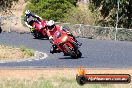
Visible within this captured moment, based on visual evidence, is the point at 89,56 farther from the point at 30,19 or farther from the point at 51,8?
the point at 51,8

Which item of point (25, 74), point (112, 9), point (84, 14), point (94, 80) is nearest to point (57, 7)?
point (84, 14)

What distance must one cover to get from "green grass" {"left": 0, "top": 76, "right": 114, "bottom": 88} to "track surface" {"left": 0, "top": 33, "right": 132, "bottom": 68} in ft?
14.0

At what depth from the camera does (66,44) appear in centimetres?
2578

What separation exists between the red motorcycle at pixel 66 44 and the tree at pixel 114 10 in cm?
1604

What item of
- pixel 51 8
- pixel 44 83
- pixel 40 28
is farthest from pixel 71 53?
pixel 51 8

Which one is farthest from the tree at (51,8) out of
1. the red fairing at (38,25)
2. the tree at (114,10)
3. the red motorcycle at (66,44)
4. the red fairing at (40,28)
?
the red motorcycle at (66,44)

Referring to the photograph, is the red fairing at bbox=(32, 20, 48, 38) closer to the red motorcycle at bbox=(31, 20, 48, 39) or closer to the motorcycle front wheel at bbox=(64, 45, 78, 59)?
the red motorcycle at bbox=(31, 20, 48, 39)

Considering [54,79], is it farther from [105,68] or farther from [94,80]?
[94,80]

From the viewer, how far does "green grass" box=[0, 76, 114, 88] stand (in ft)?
49.6

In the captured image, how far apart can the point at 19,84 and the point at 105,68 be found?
636cm

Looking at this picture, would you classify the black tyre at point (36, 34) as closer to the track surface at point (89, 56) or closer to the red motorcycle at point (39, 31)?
the red motorcycle at point (39, 31)

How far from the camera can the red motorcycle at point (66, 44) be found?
25625mm

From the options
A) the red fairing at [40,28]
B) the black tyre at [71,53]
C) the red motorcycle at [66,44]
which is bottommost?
the red fairing at [40,28]

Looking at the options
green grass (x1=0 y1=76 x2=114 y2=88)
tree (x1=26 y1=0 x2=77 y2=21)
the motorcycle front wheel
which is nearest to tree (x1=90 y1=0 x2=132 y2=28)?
tree (x1=26 y1=0 x2=77 y2=21)
